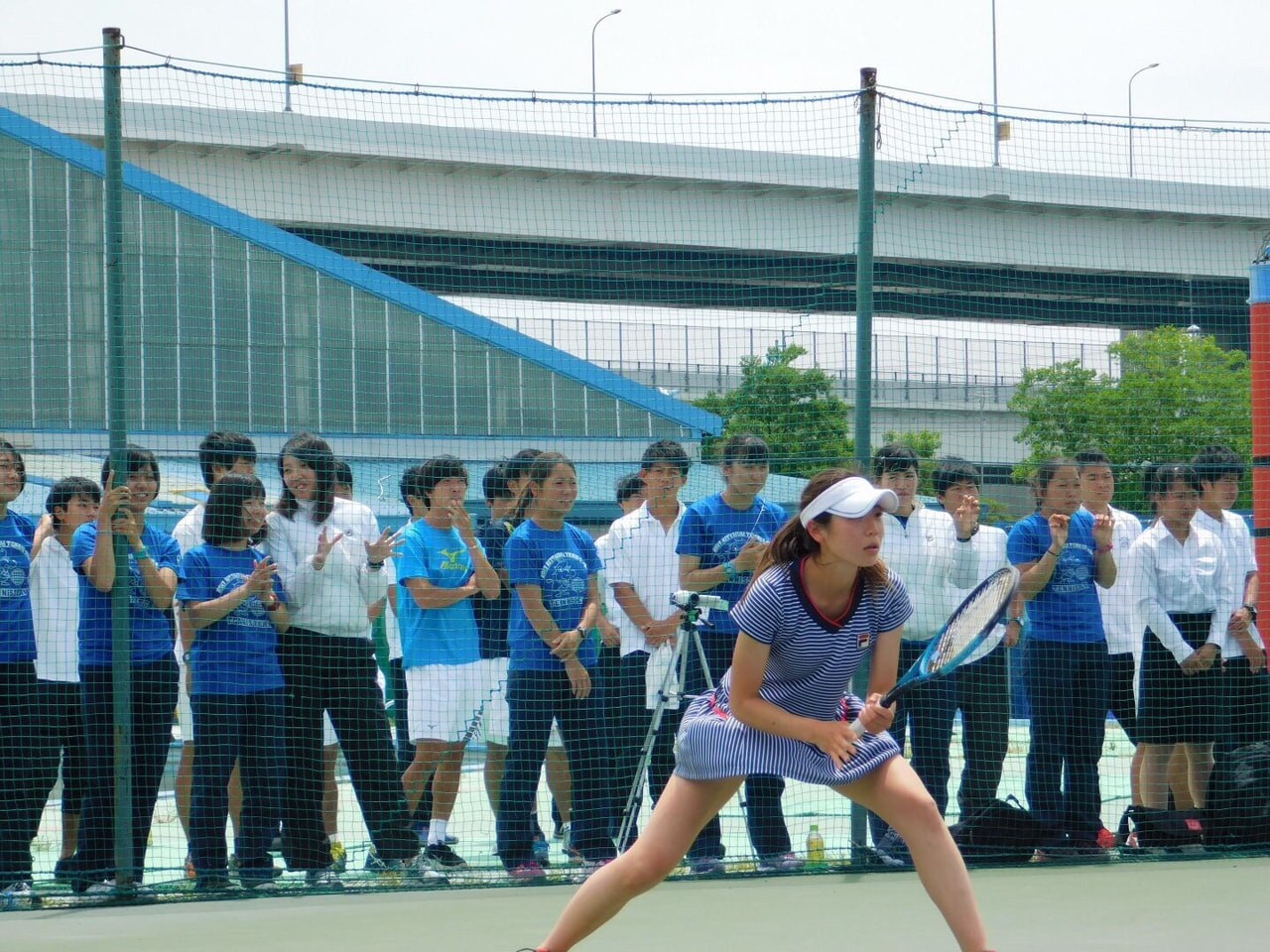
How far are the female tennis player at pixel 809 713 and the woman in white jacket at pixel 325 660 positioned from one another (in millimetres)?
2600

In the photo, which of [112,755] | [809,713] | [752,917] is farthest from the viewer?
[112,755]

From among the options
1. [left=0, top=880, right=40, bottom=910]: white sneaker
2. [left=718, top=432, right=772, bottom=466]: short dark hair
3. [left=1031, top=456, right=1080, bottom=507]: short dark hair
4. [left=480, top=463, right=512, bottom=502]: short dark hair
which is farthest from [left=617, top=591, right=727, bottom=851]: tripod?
[left=0, top=880, right=40, bottom=910]: white sneaker

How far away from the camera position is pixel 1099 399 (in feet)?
24.6

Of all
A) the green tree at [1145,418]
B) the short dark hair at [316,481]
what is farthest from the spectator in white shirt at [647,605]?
the green tree at [1145,418]

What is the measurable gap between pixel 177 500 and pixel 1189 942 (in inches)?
280

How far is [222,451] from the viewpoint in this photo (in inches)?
259

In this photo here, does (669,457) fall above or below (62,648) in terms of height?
above

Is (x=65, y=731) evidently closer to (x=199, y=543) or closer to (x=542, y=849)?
(x=199, y=543)

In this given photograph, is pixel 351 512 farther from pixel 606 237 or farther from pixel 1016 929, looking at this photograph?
pixel 1016 929

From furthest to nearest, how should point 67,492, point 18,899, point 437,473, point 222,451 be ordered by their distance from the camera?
point 437,473 < point 222,451 < point 67,492 < point 18,899

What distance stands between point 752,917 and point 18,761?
2936 mm

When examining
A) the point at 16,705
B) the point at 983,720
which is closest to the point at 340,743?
the point at 16,705

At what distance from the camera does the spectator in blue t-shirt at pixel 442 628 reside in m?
6.80

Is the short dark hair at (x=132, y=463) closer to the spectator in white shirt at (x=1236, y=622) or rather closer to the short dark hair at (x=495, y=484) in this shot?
the short dark hair at (x=495, y=484)
